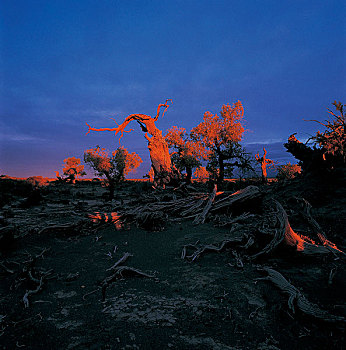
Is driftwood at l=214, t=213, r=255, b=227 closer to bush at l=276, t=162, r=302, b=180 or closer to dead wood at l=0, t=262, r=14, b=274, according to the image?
dead wood at l=0, t=262, r=14, b=274

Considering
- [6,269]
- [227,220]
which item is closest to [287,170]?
[227,220]

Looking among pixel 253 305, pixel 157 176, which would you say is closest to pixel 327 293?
pixel 253 305

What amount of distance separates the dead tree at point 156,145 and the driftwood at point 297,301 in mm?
15639

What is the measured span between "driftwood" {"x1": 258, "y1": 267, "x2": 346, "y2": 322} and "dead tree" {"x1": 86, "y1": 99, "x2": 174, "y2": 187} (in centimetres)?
1564

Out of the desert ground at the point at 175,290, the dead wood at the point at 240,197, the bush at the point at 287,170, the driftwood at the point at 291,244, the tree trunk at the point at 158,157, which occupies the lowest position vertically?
the desert ground at the point at 175,290

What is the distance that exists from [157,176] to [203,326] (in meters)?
17.4

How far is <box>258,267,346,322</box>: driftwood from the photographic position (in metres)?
2.52

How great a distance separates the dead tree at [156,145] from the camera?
1920 cm

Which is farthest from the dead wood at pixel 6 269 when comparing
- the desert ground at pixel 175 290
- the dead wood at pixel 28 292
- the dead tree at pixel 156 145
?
the dead tree at pixel 156 145

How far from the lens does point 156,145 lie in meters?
20.4

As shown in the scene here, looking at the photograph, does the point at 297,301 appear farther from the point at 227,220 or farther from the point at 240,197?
the point at 240,197

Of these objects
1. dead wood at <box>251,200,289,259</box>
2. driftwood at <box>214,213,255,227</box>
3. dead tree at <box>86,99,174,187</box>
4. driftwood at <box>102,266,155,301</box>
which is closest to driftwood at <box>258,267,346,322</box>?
dead wood at <box>251,200,289,259</box>

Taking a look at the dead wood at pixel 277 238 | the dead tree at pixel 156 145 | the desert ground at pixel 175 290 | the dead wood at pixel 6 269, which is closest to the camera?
the desert ground at pixel 175 290

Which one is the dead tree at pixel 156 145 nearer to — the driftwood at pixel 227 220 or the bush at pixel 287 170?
the driftwood at pixel 227 220
